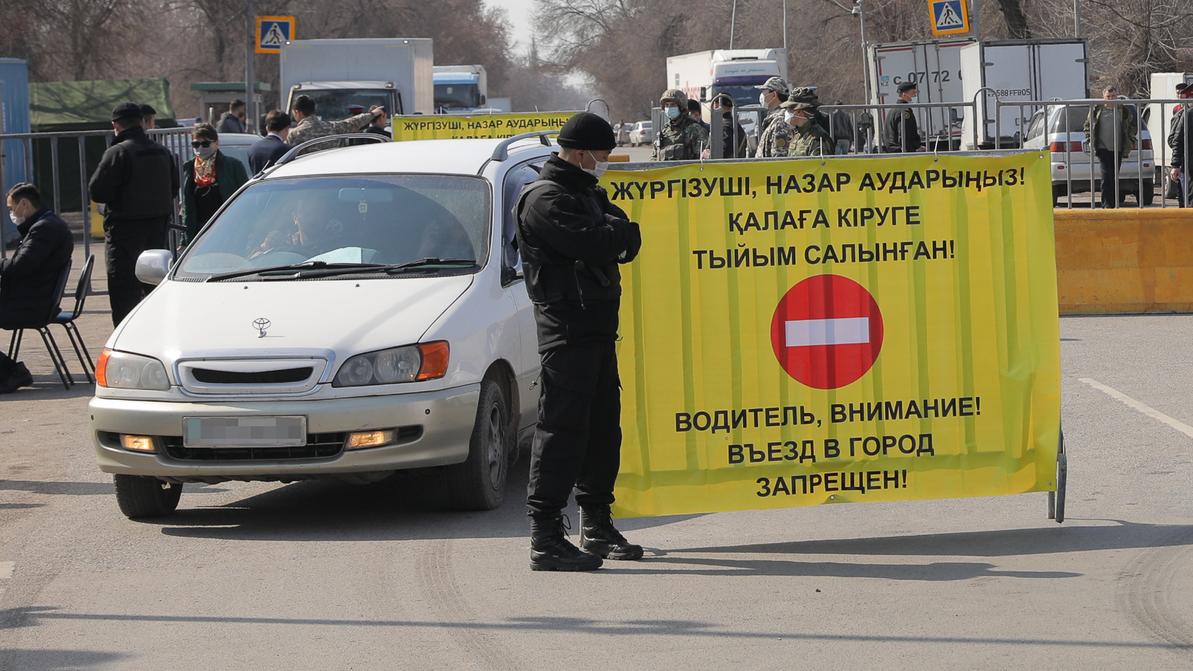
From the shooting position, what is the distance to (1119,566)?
20.6ft

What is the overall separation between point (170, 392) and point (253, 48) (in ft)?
98.0

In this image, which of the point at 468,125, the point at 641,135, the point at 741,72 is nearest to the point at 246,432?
the point at 468,125

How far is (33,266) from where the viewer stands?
1200cm

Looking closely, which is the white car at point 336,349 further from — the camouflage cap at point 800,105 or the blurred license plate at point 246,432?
the camouflage cap at point 800,105

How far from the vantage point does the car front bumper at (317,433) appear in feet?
23.5

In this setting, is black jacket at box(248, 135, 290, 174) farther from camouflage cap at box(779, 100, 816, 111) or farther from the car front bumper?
the car front bumper

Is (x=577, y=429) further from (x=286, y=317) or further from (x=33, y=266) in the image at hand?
(x=33, y=266)

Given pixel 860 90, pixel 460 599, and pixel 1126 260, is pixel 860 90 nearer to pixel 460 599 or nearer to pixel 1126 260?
pixel 1126 260

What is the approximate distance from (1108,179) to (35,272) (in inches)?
427

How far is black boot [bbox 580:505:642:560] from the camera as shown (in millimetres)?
6625

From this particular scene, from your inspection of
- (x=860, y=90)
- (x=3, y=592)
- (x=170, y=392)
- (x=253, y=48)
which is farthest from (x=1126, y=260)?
(x=860, y=90)

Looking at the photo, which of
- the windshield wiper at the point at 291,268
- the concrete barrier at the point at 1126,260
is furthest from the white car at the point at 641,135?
the windshield wiper at the point at 291,268

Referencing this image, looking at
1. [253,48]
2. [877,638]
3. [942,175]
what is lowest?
[877,638]

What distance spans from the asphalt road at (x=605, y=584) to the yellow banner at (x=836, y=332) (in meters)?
0.34
